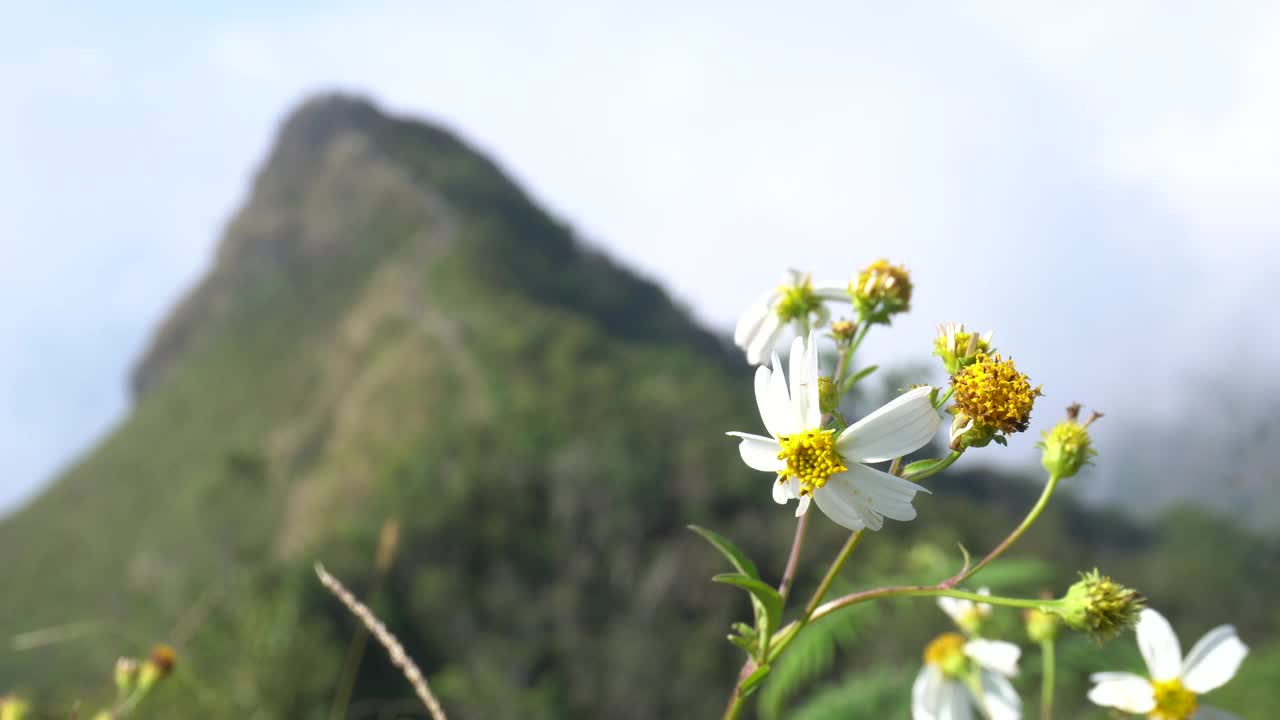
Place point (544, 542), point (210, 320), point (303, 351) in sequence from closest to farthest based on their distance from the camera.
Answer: point (544, 542) → point (303, 351) → point (210, 320)

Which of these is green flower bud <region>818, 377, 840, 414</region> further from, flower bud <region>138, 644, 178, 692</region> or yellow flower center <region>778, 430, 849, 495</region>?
flower bud <region>138, 644, 178, 692</region>

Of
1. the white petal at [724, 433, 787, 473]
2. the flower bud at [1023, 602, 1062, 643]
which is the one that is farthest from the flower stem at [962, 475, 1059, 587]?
the flower bud at [1023, 602, 1062, 643]

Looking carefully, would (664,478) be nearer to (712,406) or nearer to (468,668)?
(712,406)

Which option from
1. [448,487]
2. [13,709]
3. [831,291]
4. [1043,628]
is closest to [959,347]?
[831,291]

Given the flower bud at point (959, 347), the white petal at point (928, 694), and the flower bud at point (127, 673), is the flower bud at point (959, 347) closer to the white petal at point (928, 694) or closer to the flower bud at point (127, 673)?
the white petal at point (928, 694)

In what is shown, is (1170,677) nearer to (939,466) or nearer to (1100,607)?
(1100,607)

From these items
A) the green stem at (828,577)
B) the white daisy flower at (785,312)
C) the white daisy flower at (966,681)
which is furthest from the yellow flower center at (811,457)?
the white daisy flower at (966,681)

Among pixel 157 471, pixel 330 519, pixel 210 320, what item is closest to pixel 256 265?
pixel 210 320

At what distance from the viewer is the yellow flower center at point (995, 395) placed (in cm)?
96

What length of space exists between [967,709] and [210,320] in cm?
6513

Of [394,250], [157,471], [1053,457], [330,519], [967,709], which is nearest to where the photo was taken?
[1053,457]

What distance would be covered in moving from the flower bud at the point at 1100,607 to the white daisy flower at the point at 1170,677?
0.70 ft

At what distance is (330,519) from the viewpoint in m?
37.8

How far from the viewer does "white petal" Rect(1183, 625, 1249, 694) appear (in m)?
1.18
